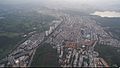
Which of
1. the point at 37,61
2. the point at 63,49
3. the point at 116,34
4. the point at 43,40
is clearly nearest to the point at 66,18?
the point at 116,34

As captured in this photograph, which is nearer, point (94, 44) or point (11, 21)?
point (94, 44)

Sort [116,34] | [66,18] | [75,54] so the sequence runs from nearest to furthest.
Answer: [75,54]
[116,34]
[66,18]

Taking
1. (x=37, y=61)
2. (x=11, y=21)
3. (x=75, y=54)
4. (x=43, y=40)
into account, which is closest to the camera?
(x=37, y=61)

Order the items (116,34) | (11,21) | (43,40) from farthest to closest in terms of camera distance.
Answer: (11,21) < (116,34) < (43,40)

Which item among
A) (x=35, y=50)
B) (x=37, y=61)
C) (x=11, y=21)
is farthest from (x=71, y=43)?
(x=11, y=21)

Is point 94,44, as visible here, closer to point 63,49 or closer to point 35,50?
point 63,49

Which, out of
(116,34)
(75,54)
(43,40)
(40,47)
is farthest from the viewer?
(116,34)

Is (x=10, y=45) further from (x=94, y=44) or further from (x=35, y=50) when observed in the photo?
(x=94, y=44)

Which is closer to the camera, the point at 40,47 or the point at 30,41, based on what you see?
the point at 40,47
